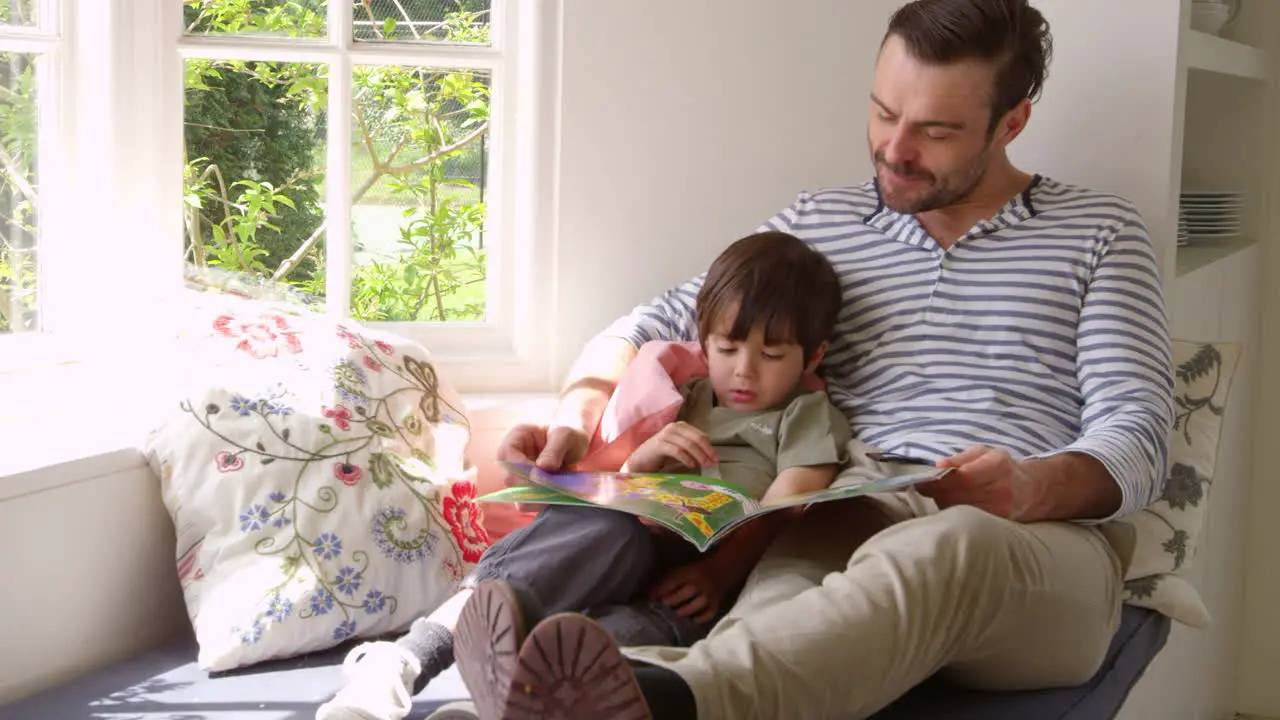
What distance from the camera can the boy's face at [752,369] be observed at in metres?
2.18

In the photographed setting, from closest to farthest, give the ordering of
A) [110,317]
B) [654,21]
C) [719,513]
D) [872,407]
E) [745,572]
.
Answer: [719,513], [745,572], [872,407], [110,317], [654,21]

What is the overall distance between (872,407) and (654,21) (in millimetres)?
890

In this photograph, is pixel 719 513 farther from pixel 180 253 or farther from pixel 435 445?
pixel 180 253

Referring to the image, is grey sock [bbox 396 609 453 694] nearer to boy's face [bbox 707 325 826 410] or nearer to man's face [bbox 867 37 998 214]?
boy's face [bbox 707 325 826 410]

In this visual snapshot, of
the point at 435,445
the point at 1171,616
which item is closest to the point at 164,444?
the point at 435,445

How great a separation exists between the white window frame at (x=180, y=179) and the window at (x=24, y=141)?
0.05 feet

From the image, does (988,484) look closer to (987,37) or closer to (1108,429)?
(1108,429)

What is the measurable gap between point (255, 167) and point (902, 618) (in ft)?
5.07

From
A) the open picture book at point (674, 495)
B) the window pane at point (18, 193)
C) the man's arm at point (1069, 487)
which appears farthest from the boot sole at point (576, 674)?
the window pane at point (18, 193)

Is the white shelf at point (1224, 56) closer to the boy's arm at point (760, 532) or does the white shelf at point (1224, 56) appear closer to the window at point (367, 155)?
the boy's arm at point (760, 532)

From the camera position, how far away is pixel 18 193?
2.45m

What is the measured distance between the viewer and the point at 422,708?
1.90m

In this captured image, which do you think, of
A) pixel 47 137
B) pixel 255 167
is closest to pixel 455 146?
pixel 255 167

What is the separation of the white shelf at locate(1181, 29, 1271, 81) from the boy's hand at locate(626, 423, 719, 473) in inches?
44.9
